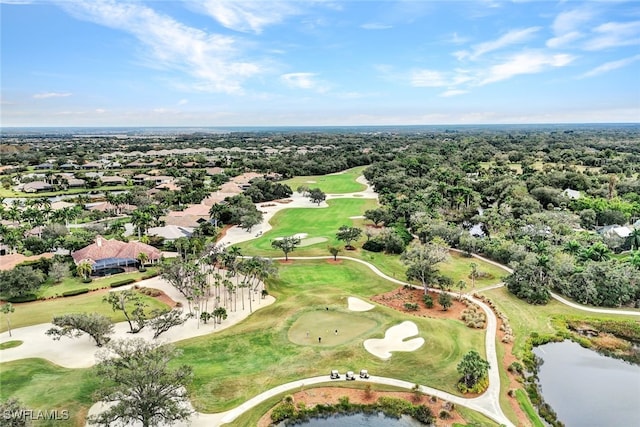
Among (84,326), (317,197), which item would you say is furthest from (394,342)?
(317,197)

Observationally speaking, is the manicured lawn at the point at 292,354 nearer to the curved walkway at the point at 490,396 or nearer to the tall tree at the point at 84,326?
the curved walkway at the point at 490,396

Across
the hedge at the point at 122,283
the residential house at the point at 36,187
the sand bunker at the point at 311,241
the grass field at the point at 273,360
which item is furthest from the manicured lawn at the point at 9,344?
the residential house at the point at 36,187

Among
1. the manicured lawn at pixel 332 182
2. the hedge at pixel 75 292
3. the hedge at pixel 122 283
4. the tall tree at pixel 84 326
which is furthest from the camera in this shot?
the manicured lawn at pixel 332 182

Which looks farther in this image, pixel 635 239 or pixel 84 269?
pixel 635 239

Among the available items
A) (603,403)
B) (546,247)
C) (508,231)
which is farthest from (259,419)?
(508,231)

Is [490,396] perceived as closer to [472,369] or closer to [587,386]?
[472,369]

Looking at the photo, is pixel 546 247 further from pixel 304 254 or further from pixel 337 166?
pixel 337 166
